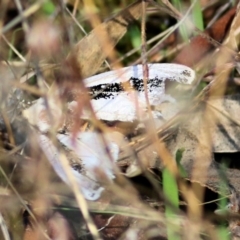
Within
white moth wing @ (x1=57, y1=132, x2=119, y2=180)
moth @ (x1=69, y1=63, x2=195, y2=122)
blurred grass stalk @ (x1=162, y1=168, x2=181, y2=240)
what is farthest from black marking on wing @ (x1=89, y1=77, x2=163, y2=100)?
blurred grass stalk @ (x1=162, y1=168, x2=181, y2=240)

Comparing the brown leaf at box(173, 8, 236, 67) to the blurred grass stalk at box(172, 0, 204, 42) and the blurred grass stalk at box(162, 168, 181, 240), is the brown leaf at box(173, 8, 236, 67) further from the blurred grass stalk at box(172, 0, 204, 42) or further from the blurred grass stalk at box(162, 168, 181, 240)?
the blurred grass stalk at box(162, 168, 181, 240)

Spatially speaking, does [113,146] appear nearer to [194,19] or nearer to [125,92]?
[125,92]

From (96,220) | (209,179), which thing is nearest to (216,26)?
(209,179)

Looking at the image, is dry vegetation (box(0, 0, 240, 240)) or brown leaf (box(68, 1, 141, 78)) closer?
dry vegetation (box(0, 0, 240, 240))

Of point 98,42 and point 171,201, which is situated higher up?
point 98,42

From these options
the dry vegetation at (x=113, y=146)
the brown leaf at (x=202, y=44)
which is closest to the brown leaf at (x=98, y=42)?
the dry vegetation at (x=113, y=146)

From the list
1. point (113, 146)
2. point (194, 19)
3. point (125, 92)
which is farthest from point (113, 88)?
point (194, 19)

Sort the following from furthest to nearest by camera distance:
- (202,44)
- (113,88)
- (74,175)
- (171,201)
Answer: (202,44)
(113,88)
(74,175)
(171,201)

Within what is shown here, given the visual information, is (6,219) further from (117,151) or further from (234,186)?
(234,186)
